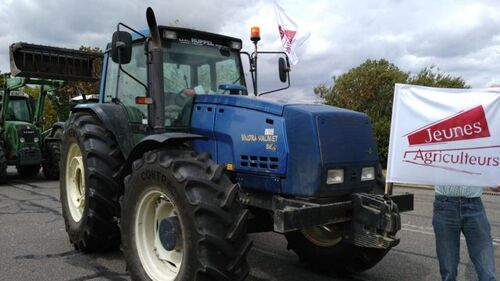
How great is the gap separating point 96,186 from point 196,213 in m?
2.05

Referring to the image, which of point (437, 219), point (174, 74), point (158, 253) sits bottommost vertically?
point (158, 253)


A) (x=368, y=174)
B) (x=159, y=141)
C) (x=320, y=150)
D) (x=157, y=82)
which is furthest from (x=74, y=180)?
(x=368, y=174)

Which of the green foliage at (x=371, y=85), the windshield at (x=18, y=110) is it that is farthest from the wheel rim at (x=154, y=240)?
the green foliage at (x=371, y=85)

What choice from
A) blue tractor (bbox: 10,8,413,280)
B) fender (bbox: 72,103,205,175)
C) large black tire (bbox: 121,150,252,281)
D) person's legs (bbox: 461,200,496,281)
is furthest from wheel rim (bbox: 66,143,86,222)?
person's legs (bbox: 461,200,496,281)

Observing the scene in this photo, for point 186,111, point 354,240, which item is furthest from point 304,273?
point 186,111

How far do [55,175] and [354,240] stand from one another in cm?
1153

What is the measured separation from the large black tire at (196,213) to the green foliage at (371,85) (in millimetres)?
26374

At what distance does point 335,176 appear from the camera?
4.31 m

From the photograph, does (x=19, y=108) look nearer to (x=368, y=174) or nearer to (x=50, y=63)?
(x=50, y=63)

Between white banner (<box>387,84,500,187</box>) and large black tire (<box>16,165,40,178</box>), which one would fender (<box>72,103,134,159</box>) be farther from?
large black tire (<box>16,165,40,178</box>)

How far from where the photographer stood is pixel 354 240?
4348 millimetres

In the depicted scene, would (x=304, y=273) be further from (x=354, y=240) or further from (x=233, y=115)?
(x=233, y=115)

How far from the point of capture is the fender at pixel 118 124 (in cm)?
557

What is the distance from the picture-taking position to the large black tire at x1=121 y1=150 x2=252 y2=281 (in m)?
3.80
